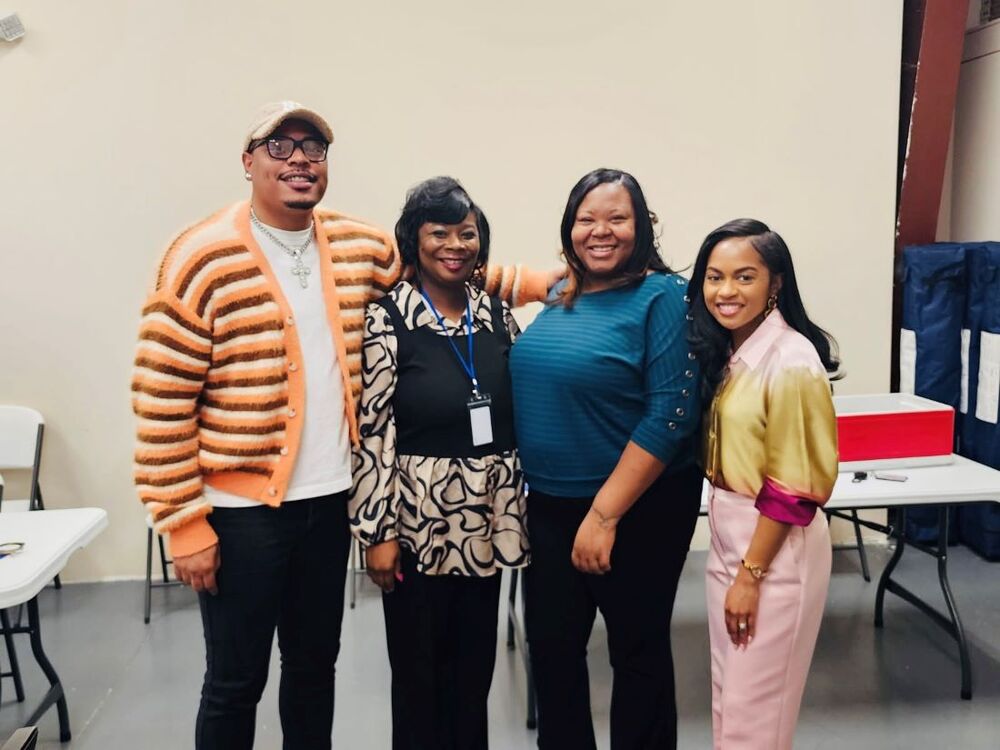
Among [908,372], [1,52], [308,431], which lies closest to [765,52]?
[908,372]

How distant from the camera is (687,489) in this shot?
1753mm

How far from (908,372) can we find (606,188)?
271 cm

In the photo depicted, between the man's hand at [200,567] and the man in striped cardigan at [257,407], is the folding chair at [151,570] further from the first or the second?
the man's hand at [200,567]

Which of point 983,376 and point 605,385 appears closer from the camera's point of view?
point 605,385

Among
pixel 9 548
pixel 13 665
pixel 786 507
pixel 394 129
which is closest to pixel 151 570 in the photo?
pixel 13 665

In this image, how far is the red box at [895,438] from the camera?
108 inches

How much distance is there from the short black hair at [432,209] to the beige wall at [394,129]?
1890 mm

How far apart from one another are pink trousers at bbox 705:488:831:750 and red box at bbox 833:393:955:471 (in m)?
1.25

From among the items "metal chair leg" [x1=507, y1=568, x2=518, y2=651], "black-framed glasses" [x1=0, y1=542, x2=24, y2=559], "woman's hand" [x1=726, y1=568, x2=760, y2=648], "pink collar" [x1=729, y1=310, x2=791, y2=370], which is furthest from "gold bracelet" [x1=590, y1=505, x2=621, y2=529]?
"black-framed glasses" [x1=0, y1=542, x2=24, y2=559]

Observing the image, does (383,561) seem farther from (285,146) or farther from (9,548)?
(9,548)

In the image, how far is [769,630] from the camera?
1575 millimetres

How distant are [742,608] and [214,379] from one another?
115 cm

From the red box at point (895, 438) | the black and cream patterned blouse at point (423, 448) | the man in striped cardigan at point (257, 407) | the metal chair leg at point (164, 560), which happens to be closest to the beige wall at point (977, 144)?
the red box at point (895, 438)

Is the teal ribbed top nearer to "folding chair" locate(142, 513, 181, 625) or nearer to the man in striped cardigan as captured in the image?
the man in striped cardigan
